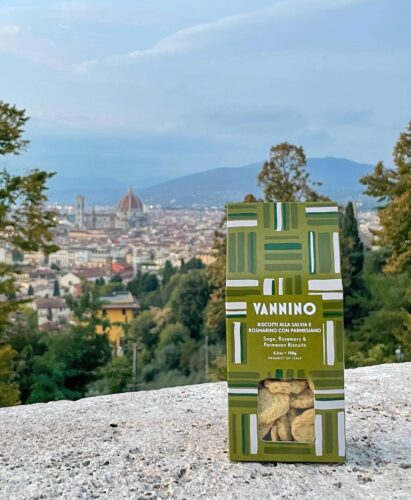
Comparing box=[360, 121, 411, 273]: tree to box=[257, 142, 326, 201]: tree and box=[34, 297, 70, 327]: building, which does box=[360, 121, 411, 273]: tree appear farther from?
box=[34, 297, 70, 327]: building

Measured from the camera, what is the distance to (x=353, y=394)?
4.06 m

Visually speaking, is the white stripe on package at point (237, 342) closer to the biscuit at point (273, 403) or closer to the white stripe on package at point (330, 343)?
the biscuit at point (273, 403)

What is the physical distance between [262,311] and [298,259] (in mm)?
246

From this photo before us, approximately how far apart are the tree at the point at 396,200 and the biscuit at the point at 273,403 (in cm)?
1026

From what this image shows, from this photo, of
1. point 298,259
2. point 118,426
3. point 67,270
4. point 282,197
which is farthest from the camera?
point 67,270

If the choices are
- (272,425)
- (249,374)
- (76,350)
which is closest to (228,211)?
(249,374)

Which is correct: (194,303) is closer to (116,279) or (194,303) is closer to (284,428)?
(116,279)

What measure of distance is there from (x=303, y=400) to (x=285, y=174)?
12.2 metres

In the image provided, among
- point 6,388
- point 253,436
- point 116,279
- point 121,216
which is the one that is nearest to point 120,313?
point 116,279

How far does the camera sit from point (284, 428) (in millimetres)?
2766

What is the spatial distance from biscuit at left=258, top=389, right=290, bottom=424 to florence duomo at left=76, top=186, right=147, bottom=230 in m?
54.9

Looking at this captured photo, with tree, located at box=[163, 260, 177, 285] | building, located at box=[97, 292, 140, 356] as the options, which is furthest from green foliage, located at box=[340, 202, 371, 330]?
tree, located at box=[163, 260, 177, 285]

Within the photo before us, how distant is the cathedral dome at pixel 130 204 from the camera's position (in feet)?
199

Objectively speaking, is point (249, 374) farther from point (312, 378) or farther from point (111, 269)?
point (111, 269)
